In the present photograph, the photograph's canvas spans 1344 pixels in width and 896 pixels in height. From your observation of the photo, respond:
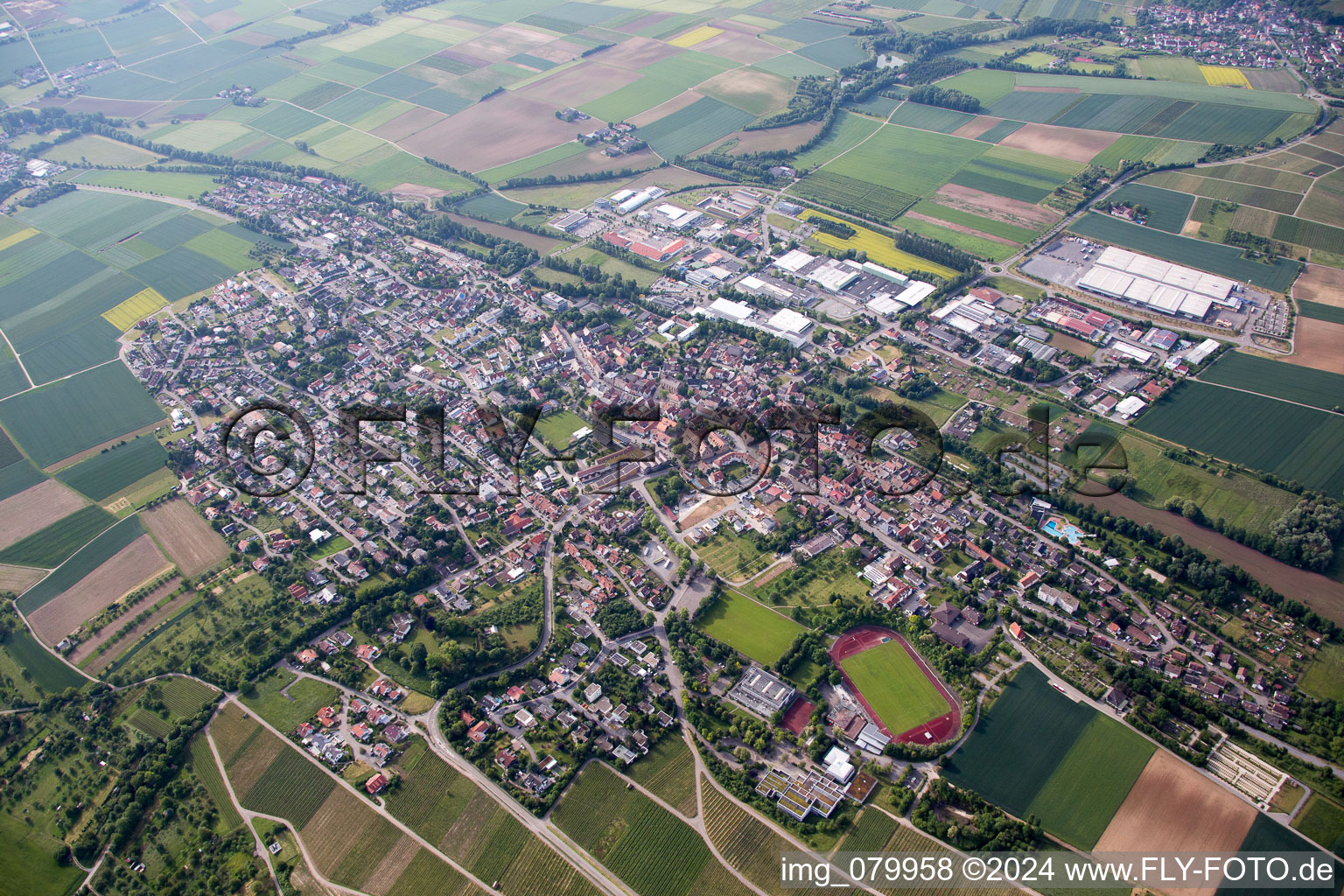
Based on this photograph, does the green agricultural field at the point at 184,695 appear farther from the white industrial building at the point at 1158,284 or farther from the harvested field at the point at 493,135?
the white industrial building at the point at 1158,284

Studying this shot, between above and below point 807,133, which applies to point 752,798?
below

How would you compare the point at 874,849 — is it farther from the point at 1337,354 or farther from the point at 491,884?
the point at 1337,354

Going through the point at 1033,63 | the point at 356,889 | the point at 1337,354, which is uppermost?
the point at 1033,63

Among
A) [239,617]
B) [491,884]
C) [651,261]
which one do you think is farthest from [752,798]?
[651,261]

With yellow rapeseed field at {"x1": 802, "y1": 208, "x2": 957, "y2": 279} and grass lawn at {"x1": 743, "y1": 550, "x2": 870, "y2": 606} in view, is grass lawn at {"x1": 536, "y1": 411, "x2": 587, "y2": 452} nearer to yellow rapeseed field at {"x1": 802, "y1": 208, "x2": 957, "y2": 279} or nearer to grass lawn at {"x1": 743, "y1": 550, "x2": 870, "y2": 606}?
grass lawn at {"x1": 743, "y1": 550, "x2": 870, "y2": 606}

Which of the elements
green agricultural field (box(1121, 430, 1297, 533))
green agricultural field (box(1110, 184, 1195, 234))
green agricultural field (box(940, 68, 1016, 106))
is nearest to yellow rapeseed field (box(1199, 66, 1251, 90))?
green agricultural field (box(940, 68, 1016, 106))

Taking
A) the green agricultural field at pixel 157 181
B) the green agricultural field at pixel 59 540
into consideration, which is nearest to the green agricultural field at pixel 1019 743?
the green agricultural field at pixel 59 540
